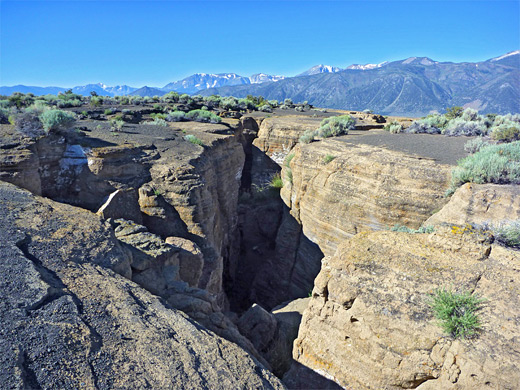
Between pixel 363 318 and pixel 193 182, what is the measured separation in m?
5.67

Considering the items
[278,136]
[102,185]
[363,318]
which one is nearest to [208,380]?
[363,318]

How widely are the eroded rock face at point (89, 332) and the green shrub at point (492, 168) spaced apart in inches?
255

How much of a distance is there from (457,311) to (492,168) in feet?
14.2

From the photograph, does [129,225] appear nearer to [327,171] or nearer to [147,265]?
[147,265]

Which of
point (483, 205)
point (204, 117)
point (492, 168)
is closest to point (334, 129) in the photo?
point (492, 168)

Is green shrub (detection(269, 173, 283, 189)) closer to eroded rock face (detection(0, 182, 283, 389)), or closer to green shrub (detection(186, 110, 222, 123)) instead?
green shrub (detection(186, 110, 222, 123))

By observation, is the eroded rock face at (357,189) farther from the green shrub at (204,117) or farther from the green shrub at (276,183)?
the green shrub at (204,117)

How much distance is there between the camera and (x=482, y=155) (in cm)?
755

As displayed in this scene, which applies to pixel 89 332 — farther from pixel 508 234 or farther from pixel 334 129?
pixel 334 129

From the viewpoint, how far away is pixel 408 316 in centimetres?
425

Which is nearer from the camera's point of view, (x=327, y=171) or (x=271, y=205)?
(x=327, y=171)

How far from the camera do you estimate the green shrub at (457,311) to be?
3889 millimetres

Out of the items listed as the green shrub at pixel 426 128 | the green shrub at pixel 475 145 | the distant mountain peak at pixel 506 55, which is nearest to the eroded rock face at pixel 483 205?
the green shrub at pixel 475 145

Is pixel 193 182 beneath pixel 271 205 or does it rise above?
above
